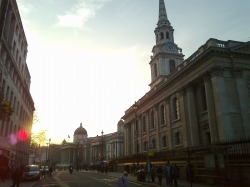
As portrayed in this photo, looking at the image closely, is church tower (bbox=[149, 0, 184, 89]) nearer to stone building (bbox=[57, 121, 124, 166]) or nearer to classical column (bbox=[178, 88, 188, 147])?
classical column (bbox=[178, 88, 188, 147])

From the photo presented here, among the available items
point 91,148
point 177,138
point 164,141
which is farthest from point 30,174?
point 91,148

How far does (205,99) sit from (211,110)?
3.49 m

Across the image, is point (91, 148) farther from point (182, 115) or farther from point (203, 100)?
point (203, 100)

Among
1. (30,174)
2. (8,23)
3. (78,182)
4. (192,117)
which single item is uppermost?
(8,23)

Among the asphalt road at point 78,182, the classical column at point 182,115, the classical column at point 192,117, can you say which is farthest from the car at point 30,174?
the classical column at point 192,117

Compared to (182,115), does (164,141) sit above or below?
below

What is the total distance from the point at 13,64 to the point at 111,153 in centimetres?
7321

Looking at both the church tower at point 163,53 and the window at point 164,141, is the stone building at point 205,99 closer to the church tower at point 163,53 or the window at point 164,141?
the window at point 164,141

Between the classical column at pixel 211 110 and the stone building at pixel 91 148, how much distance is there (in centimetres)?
6204

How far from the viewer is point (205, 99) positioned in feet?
93.1

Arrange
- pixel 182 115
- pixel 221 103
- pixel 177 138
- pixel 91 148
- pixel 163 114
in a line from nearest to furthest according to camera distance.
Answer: pixel 221 103
pixel 182 115
pixel 177 138
pixel 163 114
pixel 91 148

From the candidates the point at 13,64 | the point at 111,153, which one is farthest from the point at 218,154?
the point at 111,153

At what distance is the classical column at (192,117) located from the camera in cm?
2777

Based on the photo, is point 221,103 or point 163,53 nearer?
point 221,103
